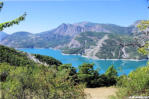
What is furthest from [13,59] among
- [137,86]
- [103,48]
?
[103,48]

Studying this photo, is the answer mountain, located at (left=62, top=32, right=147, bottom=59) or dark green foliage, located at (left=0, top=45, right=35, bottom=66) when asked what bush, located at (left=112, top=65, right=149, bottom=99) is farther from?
mountain, located at (left=62, top=32, right=147, bottom=59)

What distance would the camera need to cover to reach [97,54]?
117 m

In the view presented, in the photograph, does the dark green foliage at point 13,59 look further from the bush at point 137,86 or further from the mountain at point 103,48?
the mountain at point 103,48

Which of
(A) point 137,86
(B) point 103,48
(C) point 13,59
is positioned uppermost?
(A) point 137,86

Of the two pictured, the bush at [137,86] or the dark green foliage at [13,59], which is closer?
the bush at [137,86]

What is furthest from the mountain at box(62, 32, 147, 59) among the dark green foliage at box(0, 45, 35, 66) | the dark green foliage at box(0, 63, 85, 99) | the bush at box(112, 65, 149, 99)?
the dark green foliage at box(0, 63, 85, 99)

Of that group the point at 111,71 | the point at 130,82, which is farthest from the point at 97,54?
the point at 130,82

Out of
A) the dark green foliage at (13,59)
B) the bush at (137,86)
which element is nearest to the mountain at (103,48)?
the dark green foliage at (13,59)

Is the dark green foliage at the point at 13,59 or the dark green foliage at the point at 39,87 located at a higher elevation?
the dark green foliage at the point at 39,87

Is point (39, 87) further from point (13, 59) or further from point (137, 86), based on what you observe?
point (13, 59)

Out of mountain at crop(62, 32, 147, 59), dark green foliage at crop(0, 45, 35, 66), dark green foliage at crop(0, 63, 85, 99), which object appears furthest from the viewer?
mountain at crop(62, 32, 147, 59)

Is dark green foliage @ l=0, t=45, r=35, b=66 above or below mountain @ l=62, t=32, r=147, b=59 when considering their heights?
above

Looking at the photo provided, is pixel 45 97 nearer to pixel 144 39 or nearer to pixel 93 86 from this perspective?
pixel 144 39

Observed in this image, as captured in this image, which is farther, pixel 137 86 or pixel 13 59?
pixel 13 59
